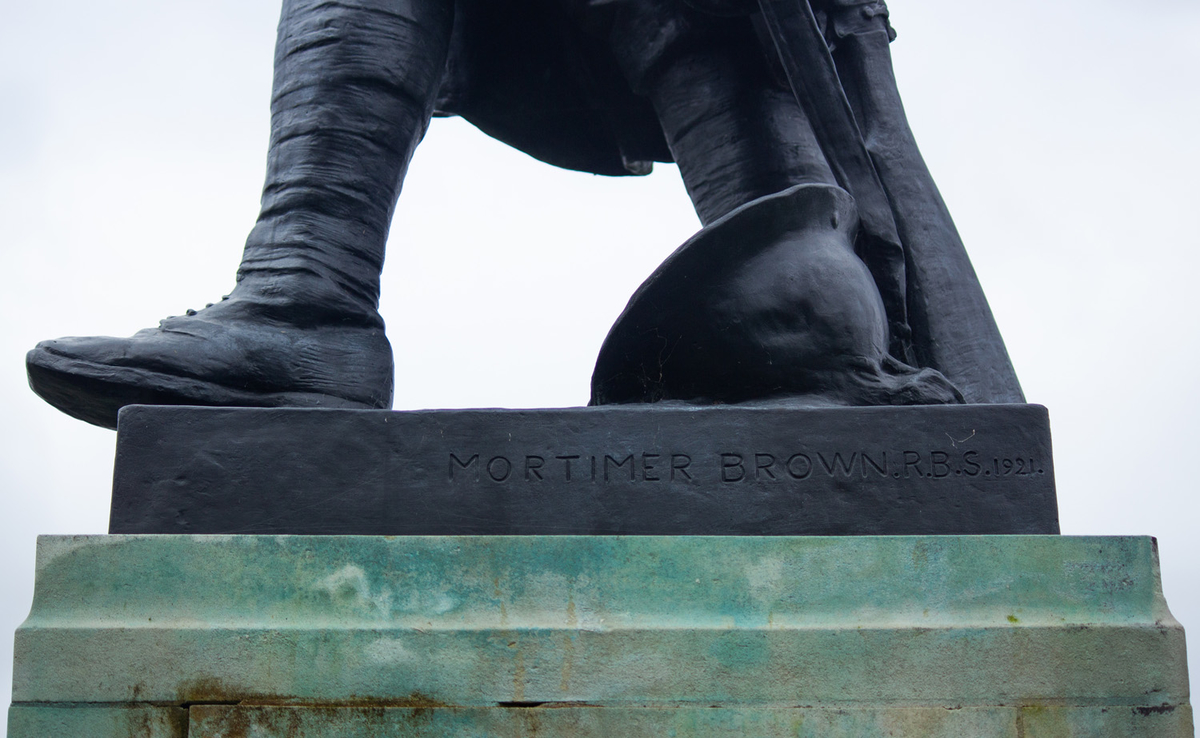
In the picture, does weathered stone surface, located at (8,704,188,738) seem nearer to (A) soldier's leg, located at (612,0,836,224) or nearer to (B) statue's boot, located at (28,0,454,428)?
(B) statue's boot, located at (28,0,454,428)

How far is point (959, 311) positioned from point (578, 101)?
118 centimetres

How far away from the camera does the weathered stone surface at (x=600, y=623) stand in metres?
1.98

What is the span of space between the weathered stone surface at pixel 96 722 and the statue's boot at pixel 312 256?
59cm

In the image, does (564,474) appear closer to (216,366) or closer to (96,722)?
(216,366)

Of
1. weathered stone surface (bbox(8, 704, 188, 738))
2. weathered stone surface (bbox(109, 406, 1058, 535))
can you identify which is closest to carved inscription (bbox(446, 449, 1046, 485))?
weathered stone surface (bbox(109, 406, 1058, 535))

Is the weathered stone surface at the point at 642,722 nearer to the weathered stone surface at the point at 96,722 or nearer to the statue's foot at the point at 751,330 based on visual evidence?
the weathered stone surface at the point at 96,722

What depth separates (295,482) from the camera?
2176 millimetres

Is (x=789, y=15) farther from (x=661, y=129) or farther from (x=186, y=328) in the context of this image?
(x=186, y=328)

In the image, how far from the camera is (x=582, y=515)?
2184mm

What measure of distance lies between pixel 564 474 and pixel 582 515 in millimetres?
83

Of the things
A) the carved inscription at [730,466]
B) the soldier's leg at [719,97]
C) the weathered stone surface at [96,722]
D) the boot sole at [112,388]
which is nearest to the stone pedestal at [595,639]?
the weathered stone surface at [96,722]

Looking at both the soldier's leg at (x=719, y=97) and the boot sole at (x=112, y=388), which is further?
the soldier's leg at (x=719, y=97)

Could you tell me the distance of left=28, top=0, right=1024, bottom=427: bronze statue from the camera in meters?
2.41

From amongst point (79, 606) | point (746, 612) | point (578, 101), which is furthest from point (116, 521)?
point (578, 101)
